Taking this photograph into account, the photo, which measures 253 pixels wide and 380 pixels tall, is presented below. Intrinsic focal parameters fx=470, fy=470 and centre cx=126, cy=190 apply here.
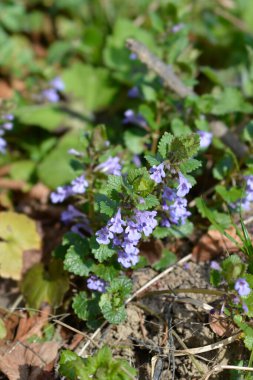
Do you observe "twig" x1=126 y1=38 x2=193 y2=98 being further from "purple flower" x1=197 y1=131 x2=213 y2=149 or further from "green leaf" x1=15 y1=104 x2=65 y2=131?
"green leaf" x1=15 y1=104 x2=65 y2=131

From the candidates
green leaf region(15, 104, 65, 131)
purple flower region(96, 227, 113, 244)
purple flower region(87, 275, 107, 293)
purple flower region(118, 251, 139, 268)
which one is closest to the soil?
purple flower region(87, 275, 107, 293)

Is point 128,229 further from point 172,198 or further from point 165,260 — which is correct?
point 165,260

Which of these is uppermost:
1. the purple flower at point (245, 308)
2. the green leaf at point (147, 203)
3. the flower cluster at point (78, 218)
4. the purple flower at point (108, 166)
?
the purple flower at point (108, 166)

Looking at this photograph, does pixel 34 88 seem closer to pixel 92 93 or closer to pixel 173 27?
pixel 92 93

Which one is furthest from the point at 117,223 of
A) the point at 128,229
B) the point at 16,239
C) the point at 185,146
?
the point at 16,239

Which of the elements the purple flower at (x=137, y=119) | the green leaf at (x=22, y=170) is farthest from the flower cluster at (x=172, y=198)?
the green leaf at (x=22, y=170)

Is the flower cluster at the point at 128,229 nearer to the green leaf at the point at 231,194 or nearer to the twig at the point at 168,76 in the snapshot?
the green leaf at the point at 231,194
